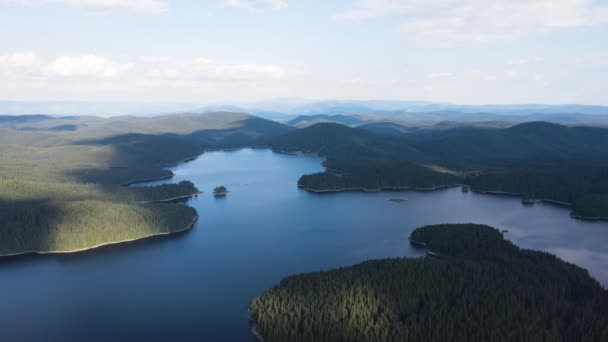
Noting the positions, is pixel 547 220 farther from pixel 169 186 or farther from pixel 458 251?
pixel 169 186

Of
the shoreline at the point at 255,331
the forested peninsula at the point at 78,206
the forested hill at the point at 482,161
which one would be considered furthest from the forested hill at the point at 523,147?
the shoreline at the point at 255,331

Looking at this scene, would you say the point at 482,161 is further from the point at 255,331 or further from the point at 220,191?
the point at 255,331

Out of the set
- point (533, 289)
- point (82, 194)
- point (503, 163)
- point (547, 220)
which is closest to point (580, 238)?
point (547, 220)

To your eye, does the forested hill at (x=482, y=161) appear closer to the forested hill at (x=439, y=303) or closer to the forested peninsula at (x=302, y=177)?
the forested peninsula at (x=302, y=177)

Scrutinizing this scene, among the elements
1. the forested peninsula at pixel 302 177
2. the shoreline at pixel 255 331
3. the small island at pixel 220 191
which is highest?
the forested peninsula at pixel 302 177

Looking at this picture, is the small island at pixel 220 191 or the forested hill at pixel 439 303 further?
the small island at pixel 220 191

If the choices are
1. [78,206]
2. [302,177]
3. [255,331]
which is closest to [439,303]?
[255,331]
